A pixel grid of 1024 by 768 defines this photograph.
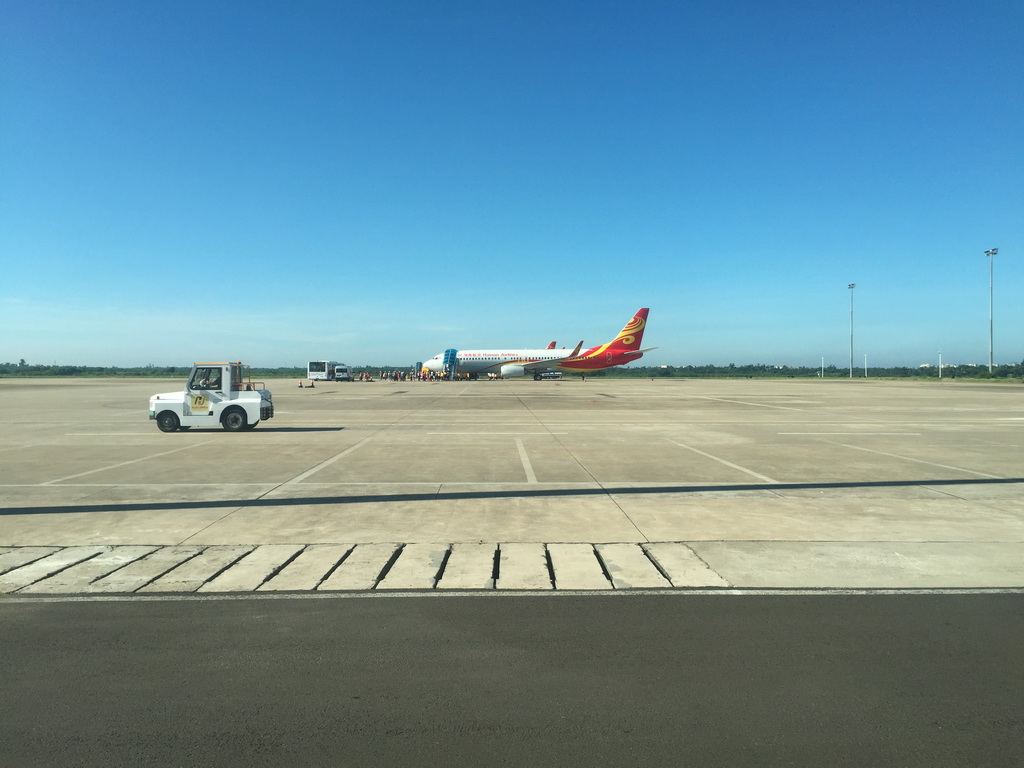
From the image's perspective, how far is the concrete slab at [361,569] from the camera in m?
6.70

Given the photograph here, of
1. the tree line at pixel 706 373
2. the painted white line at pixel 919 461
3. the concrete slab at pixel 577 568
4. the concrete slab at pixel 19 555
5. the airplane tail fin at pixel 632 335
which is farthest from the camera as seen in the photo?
the tree line at pixel 706 373

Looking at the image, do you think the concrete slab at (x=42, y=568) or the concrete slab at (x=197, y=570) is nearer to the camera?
the concrete slab at (x=197, y=570)

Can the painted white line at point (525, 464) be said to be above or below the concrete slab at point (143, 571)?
below

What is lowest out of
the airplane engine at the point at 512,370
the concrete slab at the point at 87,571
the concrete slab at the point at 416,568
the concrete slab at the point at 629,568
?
the concrete slab at the point at 629,568

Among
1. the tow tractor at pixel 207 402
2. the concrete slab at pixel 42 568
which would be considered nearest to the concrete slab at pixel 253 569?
the concrete slab at pixel 42 568

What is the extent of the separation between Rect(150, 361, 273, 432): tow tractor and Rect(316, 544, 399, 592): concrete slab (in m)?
15.3

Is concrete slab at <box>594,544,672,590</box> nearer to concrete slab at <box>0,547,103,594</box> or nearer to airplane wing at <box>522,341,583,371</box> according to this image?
concrete slab at <box>0,547,103,594</box>

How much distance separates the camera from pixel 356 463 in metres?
15.2

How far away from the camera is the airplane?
3199 inches

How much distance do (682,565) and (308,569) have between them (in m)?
4.15

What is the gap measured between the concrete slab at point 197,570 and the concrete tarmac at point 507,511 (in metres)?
0.04

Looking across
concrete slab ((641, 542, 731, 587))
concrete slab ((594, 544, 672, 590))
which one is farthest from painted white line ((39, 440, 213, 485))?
concrete slab ((641, 542, 731, 587))

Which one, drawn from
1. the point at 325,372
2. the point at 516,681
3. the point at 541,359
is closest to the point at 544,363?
the point at 541,359

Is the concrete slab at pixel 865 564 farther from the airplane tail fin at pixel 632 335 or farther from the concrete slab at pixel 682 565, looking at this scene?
the airplane tail fin at pixel 632 335
